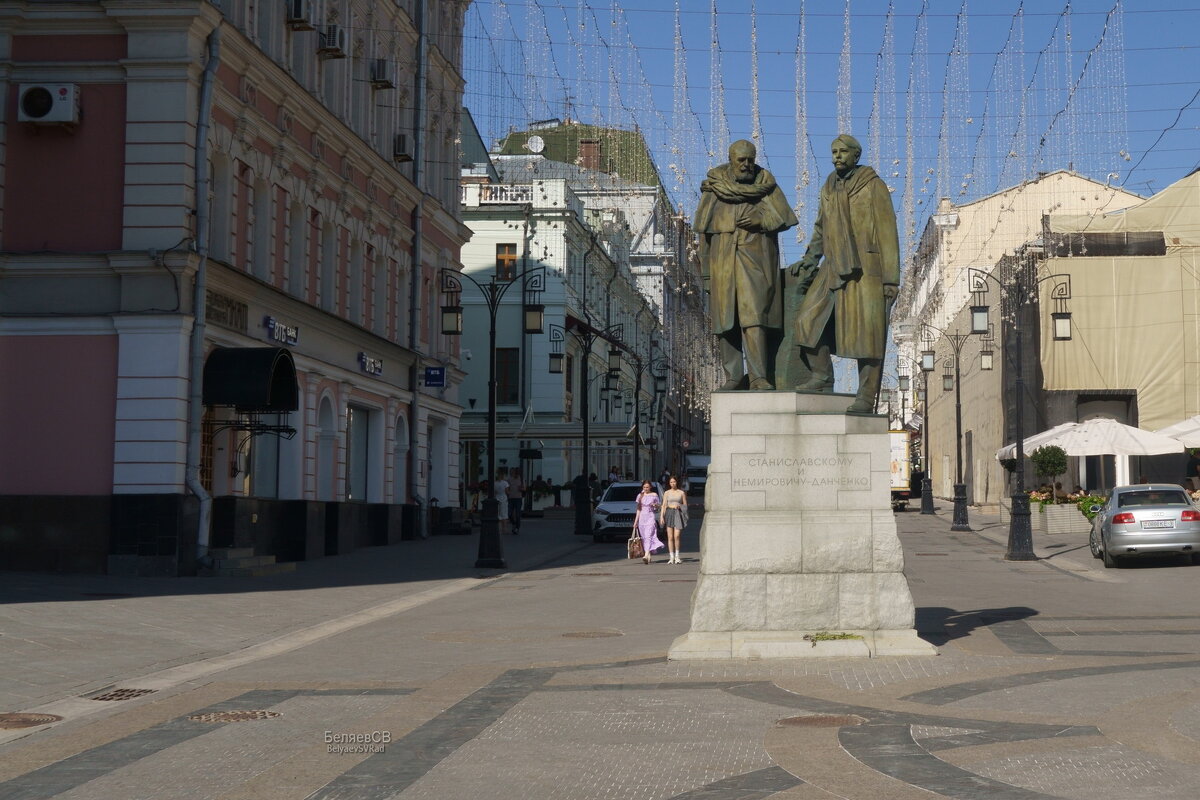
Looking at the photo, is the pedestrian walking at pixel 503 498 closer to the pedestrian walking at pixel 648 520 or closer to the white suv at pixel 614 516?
the white suv at pixel 614 516

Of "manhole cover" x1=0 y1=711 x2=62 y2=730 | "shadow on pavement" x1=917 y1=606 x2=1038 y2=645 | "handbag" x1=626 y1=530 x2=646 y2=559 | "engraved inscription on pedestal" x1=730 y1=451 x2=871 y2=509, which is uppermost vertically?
"engraved inscription on pedestal" x1=730 y1=451 x2=871 y2=509

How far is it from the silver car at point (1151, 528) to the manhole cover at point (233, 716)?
1996 centimetres

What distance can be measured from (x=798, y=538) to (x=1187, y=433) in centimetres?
3010

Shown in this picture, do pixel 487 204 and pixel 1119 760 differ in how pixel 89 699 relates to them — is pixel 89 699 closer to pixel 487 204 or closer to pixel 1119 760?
pixel 1119 760

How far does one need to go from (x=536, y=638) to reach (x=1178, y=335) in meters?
42.4

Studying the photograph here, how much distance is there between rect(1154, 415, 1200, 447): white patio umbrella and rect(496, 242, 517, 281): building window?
102ft

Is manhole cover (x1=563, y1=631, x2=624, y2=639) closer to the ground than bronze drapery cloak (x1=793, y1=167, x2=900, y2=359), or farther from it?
closer to the ground

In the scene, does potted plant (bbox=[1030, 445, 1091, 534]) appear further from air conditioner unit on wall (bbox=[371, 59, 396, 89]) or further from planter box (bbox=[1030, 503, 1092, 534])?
air conditioner unit on wall (bbox=[371, 59, 396, 89])

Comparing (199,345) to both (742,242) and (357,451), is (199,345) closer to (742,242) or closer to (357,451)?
(357,451)

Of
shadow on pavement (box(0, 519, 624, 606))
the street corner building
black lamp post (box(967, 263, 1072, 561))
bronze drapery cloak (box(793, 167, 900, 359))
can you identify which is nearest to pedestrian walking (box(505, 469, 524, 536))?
shadow on pavement (box(0, 519, 624, 606))

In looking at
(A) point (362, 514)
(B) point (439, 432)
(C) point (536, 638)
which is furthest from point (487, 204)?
(C) point (536, 638)

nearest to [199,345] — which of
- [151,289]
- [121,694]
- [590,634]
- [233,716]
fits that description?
[151,289]

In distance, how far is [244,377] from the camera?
24359 mm

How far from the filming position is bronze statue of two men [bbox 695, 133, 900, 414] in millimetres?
13562
